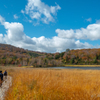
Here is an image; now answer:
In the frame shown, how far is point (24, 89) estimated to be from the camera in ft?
13.7

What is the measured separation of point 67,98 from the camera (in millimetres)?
3455

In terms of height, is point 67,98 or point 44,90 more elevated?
point 44,90

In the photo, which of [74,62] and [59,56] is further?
[59,56]

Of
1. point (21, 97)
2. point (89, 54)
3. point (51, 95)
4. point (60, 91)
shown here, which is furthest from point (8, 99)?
point (89, 54)

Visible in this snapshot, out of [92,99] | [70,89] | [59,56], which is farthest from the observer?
[59,56]

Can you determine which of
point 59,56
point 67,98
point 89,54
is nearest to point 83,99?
point 67,98

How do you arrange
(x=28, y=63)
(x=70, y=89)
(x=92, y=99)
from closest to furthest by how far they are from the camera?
(x=92, y=99) → (x=70, y=89) → (x=28, y=63)


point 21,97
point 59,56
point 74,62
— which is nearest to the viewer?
point 21,97

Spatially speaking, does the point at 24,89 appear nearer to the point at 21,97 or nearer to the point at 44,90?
the point at 21,97

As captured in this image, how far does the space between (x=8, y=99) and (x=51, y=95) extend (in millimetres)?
1658

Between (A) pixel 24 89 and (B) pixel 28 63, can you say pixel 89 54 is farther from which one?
(A) pixel 24 89

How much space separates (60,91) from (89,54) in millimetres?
192157

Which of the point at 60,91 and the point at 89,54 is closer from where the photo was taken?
the point at 60,91

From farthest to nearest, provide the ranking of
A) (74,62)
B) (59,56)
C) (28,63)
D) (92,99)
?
1. (59,56)
2. (74,62)
3. (28,63)
4. (92,99)
